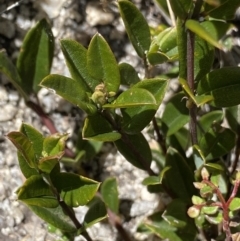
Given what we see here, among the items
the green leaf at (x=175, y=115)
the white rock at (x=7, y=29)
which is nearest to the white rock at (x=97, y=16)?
the white rock at (x=7, y=29)

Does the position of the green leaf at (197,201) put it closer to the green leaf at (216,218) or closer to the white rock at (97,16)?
the green leaf at (216,218)

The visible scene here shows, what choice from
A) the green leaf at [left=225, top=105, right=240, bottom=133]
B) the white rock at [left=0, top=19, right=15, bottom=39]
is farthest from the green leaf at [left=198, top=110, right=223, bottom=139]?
the white rock at [left=0, top=19, right=15, bottom=39]

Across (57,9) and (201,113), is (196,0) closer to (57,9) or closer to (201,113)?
(201,113)

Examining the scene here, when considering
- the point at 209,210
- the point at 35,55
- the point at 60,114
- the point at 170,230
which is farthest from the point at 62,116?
the point at 209,210

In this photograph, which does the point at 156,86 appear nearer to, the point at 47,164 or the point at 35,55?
the point at 47,164

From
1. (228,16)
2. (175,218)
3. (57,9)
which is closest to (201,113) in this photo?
(175,218)

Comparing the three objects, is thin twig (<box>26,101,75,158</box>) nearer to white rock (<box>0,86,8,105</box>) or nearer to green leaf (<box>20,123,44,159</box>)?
white rock (<box>0,86,8,105</box>)
